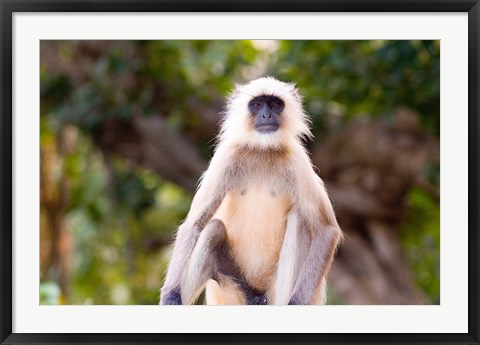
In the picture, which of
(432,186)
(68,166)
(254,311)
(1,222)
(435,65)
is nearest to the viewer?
(254,311)

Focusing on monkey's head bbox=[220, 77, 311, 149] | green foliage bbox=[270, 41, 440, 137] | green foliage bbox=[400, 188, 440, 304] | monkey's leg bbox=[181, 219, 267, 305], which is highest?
green foliage bbox=[270, 41, 440, 137]

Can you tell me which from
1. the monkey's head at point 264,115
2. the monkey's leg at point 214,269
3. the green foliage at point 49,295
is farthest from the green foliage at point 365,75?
the monkey's leg at point 214,269

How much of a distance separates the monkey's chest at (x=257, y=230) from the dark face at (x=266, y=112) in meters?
0.32

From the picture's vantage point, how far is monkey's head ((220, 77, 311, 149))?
4066 millimetres

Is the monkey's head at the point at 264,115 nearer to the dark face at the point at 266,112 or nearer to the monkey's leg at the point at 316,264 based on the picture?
the dark face at the point at 266,112

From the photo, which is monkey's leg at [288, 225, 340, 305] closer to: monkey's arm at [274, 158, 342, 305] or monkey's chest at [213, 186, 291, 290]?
monkey's arm at [274, 158, 342, 305]

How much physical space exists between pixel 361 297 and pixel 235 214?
24.2ft

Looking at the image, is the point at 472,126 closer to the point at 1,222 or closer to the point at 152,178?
the point at 1,222

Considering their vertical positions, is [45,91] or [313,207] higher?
[45,91]

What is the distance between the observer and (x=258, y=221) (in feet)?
13.1

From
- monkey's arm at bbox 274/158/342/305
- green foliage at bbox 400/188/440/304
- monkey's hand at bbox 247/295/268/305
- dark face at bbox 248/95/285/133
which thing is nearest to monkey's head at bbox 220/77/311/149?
dark face at bbox 248/95/285/133

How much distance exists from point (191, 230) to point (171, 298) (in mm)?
367

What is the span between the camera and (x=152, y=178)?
13.1 m

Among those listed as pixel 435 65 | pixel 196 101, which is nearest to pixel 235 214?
pixel 435 65
